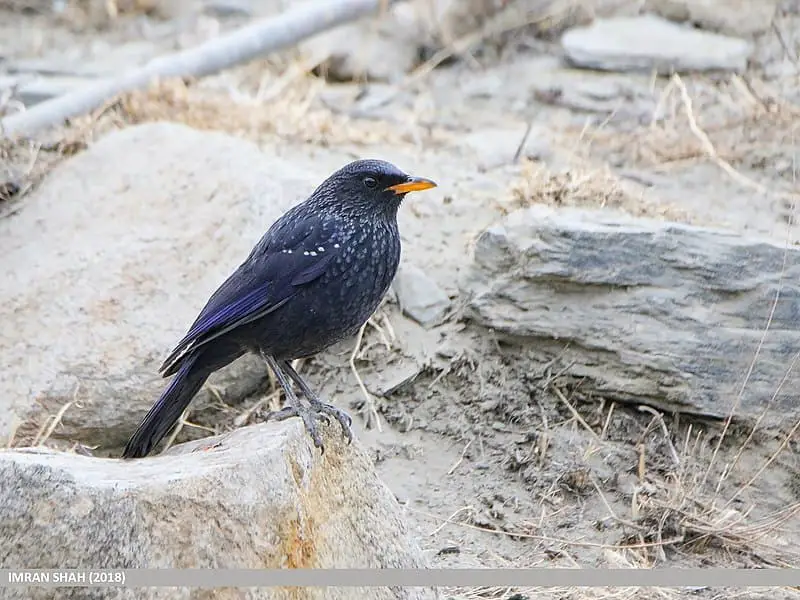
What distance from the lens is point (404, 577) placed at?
4.07 m

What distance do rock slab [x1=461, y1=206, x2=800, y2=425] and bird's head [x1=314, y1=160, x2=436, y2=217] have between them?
0.99 m

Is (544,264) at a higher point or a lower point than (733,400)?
higher

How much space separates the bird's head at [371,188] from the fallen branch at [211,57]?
3293mm

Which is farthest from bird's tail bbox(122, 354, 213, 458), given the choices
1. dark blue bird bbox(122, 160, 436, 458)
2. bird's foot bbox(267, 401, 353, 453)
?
bird's foot bbox(267, 401, 353, 453)

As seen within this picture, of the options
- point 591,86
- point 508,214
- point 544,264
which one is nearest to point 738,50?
point 591,86

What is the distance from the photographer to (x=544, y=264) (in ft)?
18.3

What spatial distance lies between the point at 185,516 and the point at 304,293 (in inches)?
51.3

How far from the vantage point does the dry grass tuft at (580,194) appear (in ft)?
20.6

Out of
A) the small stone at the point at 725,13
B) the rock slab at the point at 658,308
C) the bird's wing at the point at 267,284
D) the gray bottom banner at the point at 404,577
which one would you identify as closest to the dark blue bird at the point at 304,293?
the bird's wing at the point at 267,284

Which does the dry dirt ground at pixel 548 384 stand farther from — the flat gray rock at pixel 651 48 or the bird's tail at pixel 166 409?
the bird's tail at pixel 166 409

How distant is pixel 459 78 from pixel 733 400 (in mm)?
5192

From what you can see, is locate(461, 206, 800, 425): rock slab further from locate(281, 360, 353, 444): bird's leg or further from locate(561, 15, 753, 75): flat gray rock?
locate(561, 15, 753, 75): flat gray rock

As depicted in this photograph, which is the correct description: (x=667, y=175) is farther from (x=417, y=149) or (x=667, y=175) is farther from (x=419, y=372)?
(x=419, y=372)

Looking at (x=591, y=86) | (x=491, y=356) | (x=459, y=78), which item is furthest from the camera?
(x=459, y=78)
